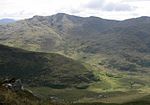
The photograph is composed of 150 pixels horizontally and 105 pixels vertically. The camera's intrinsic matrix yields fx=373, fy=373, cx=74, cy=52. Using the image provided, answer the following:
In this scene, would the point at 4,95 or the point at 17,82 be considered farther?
the point at 17,82

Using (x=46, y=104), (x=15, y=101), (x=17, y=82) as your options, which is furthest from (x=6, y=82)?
(x=15, y=101)

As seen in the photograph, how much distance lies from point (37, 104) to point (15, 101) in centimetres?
539

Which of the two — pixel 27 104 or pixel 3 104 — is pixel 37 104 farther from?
pixel 3 104

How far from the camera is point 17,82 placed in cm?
5728

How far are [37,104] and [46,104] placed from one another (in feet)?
4.57

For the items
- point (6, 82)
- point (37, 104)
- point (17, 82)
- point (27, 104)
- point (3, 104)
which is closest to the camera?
point (3, 104)

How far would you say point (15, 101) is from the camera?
115 feet

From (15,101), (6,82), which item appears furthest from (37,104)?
(6,82)

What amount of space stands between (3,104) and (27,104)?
163 inches

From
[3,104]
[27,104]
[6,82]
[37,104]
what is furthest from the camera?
[6,82]

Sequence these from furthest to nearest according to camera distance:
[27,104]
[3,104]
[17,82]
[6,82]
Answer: [17,82] → [6,82] → [27,104] → [3,104]

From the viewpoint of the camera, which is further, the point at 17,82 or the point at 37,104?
the point at 17,82

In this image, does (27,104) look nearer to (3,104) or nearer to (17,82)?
(3,104)

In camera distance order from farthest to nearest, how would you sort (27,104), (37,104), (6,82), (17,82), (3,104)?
(17,82), (6,82), (37,104), (27,104), (3,104)
